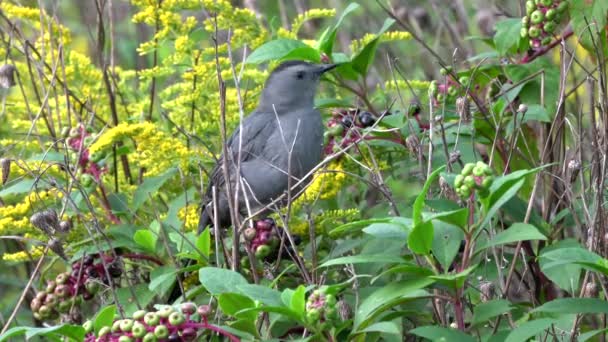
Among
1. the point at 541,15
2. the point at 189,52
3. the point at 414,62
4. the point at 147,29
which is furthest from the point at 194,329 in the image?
the point at 147,29

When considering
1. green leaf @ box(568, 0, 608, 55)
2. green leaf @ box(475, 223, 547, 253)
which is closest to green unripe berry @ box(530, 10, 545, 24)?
green leaf @ box(568, 0, 608, 55)

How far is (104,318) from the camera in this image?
2.49 metres

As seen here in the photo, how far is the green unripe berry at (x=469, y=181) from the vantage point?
7.60 feet

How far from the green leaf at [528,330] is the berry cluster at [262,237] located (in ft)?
3.36

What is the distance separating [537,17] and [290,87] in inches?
71.7

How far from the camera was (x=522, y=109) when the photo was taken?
10.2 feet

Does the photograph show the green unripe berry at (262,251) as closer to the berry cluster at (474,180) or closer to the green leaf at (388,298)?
→ the green leaf at (388,298)

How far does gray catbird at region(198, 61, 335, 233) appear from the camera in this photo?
181 inches

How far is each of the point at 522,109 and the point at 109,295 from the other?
5.04 ft

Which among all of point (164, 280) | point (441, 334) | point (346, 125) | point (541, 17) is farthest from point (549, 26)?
point (164, 280)

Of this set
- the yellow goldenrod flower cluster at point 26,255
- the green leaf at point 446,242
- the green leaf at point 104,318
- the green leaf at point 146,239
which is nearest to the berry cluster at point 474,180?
the green leaf at point 446,242

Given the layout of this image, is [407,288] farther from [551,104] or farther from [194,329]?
[551,104]

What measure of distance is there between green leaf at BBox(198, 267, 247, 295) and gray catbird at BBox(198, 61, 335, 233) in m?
1.63

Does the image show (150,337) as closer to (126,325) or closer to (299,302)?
(126,325)
